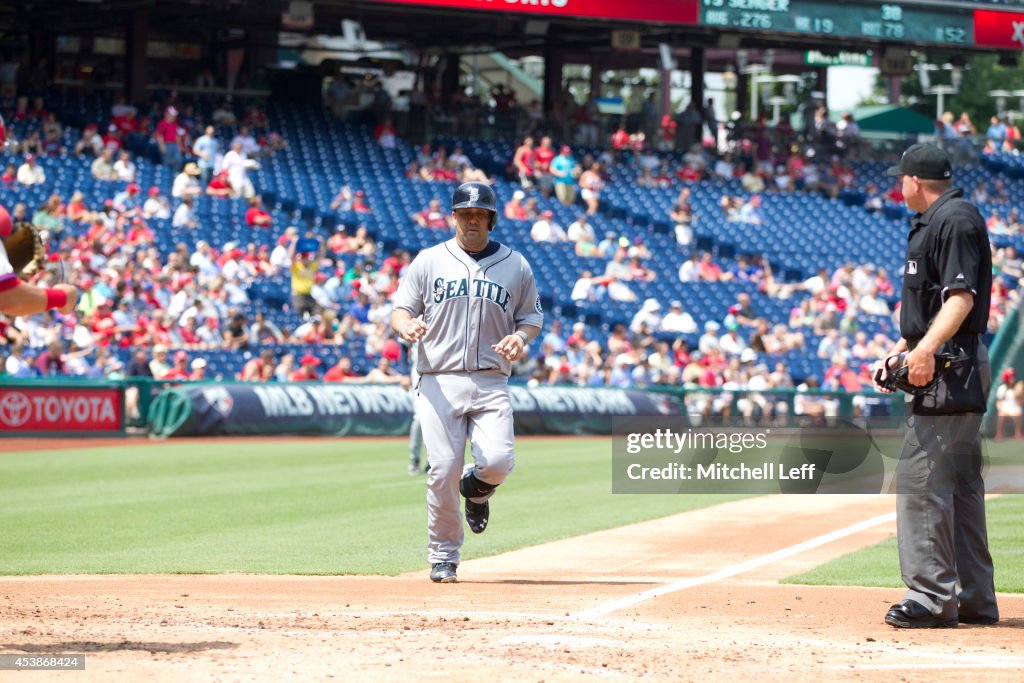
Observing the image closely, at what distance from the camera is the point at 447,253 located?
8250 millimetres

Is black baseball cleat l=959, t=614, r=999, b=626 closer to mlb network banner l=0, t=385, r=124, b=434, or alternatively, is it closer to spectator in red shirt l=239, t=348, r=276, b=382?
mlb network banner l=0, t=385, r=124, b=434

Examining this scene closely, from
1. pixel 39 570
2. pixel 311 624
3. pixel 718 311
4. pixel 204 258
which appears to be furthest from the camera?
pixel 718 311

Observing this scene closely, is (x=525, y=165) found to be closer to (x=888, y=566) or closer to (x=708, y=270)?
(x=708, y=270)

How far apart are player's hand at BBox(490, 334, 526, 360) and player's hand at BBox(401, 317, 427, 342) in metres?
0.40

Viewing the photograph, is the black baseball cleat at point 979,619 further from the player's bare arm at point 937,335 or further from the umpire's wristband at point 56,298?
the umpire's wristband at point 56,298

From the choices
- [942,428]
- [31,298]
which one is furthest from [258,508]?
[942,428]

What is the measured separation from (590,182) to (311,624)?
26716 mm

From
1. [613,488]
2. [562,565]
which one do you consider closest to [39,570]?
[562,565]

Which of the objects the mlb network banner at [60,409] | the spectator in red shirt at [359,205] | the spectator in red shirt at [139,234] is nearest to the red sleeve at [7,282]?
the mlb network banner at [60,409]

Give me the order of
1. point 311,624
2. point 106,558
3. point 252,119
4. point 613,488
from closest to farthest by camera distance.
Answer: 1. point 311,624
2. point 106,558
3. point 613,488
4. point 252,119

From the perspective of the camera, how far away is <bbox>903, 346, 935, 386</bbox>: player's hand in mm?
6418

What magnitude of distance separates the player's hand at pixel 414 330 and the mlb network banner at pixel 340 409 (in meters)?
14.3

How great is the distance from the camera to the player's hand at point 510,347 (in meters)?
7.93

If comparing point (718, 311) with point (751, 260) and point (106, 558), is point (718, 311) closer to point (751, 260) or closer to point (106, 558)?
point (751, 260)
